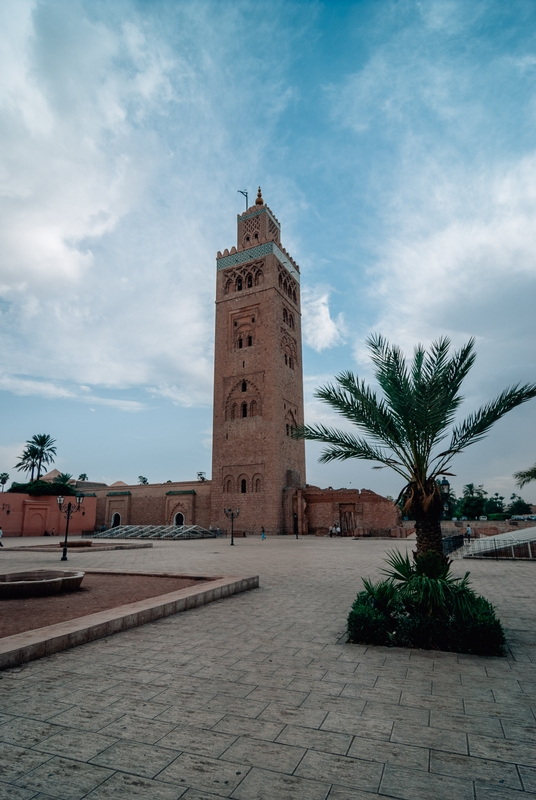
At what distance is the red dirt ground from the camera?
17.5 feet

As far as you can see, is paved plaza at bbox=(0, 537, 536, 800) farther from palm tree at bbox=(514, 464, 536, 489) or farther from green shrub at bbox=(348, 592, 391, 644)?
palm tree at bbox=(514, 464, 536, 489)

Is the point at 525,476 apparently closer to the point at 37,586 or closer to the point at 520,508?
the point at 37,586

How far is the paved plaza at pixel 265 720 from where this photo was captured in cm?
218

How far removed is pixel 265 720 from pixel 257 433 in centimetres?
3068

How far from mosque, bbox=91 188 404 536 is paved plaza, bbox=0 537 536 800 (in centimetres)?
2641

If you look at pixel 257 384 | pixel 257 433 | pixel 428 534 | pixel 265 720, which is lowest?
pixel 265 720

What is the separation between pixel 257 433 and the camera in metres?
33.5

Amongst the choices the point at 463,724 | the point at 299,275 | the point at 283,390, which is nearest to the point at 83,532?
the point at 283,390

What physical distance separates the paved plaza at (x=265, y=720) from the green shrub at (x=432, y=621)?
0.20 m

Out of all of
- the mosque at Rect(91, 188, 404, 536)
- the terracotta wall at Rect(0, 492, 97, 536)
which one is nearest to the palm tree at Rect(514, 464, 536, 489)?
the mosque at Rect(91, 188, 404, 536)

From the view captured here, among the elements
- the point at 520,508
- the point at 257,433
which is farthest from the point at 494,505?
the point at 257,433

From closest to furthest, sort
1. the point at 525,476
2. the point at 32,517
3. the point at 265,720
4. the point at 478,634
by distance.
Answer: the point at 265,720
the point at 478,634
the point at 525,476
the point at 32,517

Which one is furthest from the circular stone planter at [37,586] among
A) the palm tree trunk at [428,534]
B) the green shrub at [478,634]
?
the green shrub at [478,634]

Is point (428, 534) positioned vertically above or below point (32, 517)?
above
